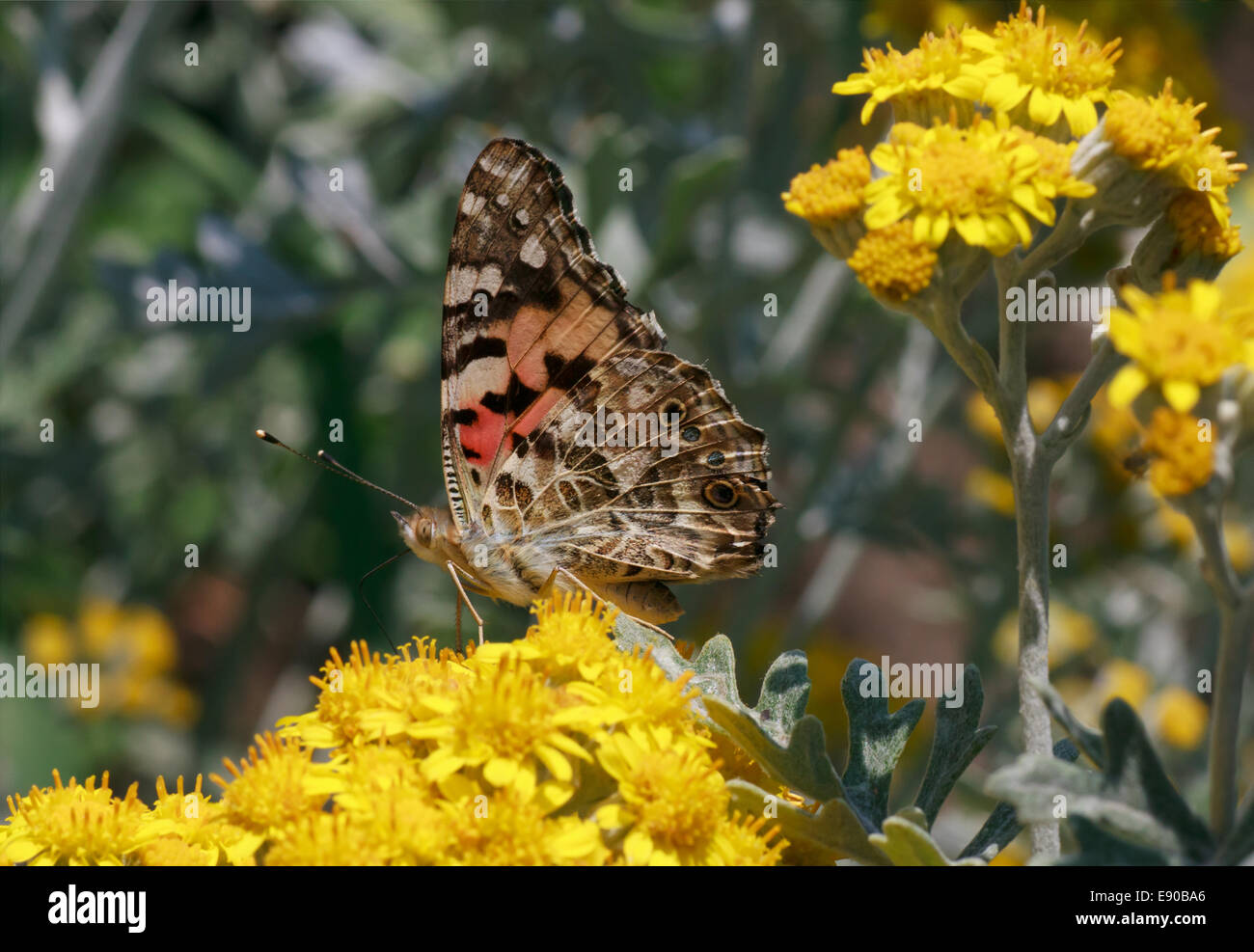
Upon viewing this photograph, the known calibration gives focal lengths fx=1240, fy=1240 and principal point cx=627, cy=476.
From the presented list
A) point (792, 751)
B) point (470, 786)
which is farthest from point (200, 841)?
point (792, 751)

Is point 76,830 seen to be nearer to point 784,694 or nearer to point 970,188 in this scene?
point 784,694

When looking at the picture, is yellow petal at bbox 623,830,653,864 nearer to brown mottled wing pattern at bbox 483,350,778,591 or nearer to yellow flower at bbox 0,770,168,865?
yellow flower at bbox 0,770,168,865

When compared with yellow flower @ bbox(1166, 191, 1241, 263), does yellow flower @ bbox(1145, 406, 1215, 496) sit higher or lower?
lower

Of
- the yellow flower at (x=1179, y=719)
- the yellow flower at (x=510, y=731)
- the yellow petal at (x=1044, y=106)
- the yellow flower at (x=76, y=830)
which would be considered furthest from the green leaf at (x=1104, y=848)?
the yellow flower at (x=1179, y=719)

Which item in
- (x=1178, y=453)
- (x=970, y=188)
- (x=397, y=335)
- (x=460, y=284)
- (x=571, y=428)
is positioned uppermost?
(x=397, y=335)

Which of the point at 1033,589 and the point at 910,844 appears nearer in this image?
the point at 910,844

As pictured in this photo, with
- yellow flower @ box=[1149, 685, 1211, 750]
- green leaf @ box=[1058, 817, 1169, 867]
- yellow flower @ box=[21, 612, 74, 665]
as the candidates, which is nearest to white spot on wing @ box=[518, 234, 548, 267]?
green leaf @ box=[1058, 817, 1169, 867]
